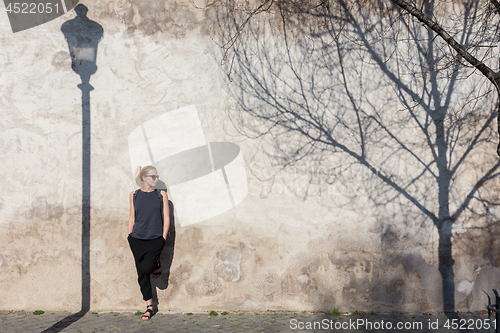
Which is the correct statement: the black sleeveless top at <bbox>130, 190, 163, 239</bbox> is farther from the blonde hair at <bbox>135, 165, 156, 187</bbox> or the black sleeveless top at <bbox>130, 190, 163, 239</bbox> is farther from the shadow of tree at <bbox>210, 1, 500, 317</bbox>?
the shadow of tree at <bbox>210, 1, 500, 317</bbox>

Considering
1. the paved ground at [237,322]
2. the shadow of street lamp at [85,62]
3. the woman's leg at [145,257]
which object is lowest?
the paved ground at [237,322]

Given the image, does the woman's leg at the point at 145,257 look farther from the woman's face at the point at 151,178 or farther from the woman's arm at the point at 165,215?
the woman's face at the point at 151,178

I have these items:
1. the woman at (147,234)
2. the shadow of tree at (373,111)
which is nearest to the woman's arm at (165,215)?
the woman at (147,234)

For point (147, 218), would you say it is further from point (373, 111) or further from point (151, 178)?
point (373, 111)

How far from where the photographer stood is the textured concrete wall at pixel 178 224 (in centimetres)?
545

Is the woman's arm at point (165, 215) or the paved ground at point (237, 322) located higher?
the woman's arm at point (165, 215)

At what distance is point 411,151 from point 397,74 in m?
1.10

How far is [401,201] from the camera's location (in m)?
5.49

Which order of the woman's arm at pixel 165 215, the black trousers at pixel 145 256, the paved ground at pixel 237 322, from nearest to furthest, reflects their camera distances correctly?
the paved ground at pixel 237 322
the black trousers at pixel 145 256
the woman's arm at pixel 165 215

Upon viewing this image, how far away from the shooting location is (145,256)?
5137 millimetres

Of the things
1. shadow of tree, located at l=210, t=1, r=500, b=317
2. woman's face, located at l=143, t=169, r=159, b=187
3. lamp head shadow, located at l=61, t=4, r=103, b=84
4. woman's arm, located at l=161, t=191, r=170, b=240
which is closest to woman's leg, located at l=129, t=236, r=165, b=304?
woman's arm, located at l=161, t=191, r=170, b=240

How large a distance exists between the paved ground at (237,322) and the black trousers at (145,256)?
438 millimetres

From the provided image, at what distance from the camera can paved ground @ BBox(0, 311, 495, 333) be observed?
4727 millimetres

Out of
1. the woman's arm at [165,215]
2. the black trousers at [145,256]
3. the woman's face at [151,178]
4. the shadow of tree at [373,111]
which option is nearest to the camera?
the black trousers at [145,256]
